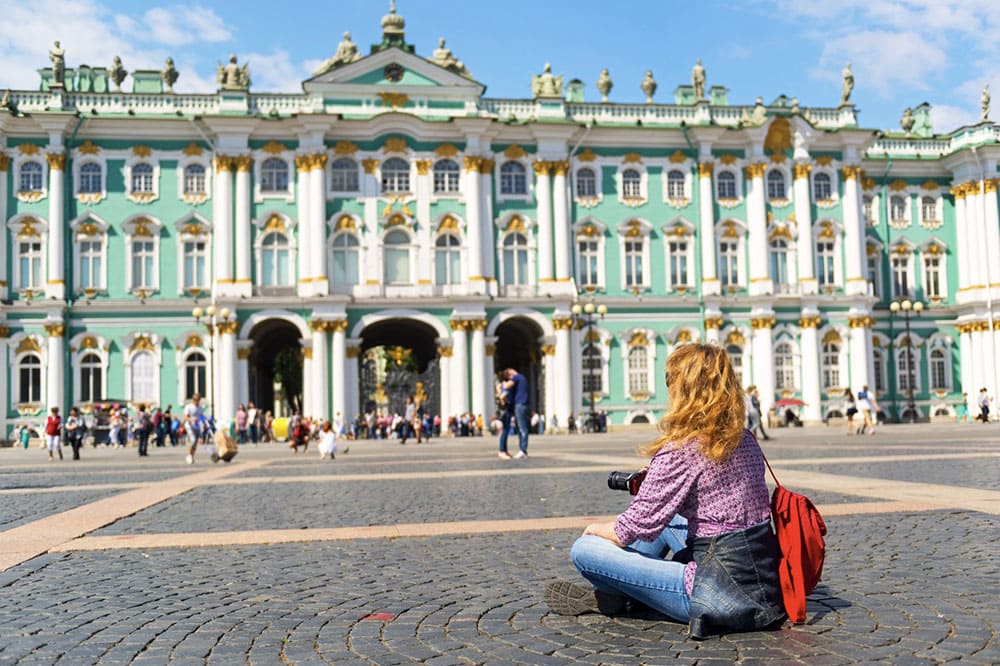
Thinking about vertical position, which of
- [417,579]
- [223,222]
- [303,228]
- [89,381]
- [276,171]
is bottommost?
[417,579]

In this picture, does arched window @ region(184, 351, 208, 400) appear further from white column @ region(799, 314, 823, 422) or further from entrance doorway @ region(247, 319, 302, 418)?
white column @ region(799, 314, 823, 422)

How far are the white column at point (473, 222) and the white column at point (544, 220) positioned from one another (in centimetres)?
271

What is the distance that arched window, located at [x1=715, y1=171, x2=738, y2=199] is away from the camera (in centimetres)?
5006

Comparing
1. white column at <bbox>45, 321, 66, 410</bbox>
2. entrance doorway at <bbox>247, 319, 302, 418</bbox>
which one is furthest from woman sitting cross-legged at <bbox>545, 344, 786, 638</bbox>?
white column at <bbox>45, 321, 66, 410</bbox>

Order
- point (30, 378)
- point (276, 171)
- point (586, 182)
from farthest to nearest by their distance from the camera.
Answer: point (586, 182) → point (276, 171) → point (30, 378)

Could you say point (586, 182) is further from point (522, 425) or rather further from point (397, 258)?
point (522, 425)

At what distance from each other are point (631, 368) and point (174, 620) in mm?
43142

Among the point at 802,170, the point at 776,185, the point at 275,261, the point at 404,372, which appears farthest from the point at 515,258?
the point at 802,170

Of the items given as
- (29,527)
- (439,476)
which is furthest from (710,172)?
(29,527)

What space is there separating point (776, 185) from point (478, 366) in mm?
16743

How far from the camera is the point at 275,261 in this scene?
152 feet

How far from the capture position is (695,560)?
5398mm

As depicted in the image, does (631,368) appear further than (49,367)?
Yes

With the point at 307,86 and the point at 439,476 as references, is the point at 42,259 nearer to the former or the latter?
the point at 307,86
